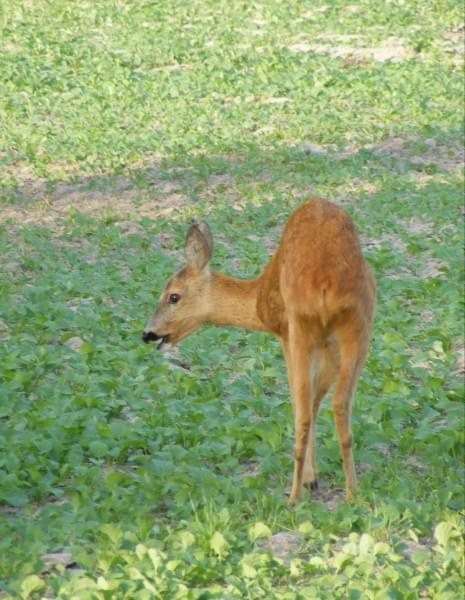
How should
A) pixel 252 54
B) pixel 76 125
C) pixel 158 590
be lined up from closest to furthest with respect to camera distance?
pixel 158 590 → pixel 76 125 → pixel 252 54

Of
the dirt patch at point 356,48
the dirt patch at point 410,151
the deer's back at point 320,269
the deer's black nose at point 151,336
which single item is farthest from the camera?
the dirt patch at point 356,48

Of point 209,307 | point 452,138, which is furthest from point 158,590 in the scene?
point 452,138

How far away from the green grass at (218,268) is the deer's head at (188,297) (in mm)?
498

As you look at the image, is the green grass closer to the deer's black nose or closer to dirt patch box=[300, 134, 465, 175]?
dirt patch box=[300, 134, 465, 175]

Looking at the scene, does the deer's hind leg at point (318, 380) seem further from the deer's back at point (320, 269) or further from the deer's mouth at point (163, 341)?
the deer's mouth at point (163, 341)

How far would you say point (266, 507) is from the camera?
6.34 m

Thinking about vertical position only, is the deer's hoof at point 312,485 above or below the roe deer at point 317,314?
below

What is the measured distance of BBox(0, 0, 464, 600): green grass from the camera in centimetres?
579

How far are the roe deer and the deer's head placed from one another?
44cm

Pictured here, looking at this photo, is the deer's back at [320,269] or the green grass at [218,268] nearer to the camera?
the green grass at [218,268]

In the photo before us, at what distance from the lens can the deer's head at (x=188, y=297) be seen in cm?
761

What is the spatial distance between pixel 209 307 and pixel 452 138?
9.28m

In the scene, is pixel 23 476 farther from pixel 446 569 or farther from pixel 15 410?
pixel 446 569

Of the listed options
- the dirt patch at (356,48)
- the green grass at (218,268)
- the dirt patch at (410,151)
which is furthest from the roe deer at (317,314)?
the dirt patch at (356,48)
